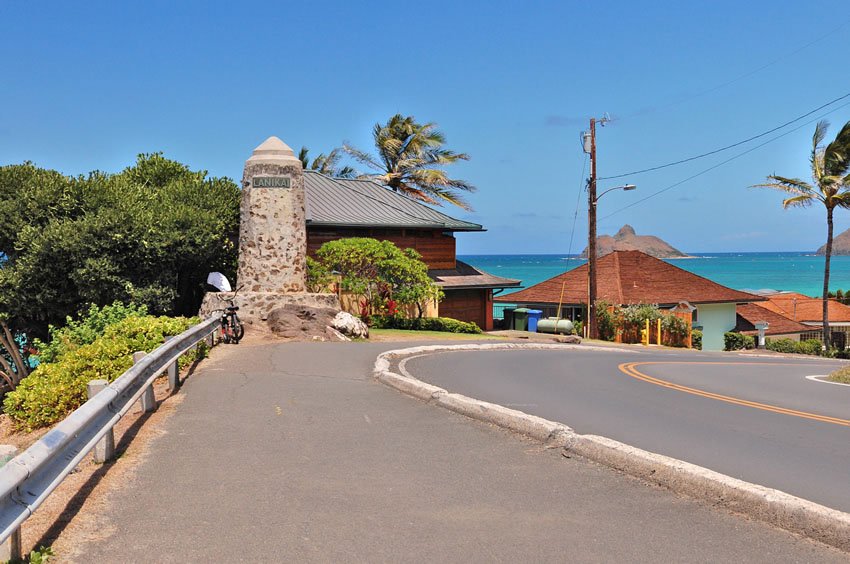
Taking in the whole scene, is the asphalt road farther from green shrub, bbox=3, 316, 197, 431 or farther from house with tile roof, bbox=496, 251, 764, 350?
house with tile roof, bbox=496, 251, 764, 350

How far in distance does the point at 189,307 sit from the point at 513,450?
24763 millimetres

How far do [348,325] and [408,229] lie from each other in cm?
1456

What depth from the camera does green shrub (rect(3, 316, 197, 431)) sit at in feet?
40.2

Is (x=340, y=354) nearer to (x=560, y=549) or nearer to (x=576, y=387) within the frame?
(x=576, y=387)

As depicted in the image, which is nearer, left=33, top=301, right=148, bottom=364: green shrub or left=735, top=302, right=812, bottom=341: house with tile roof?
left=33, top=301, right=148, bottom=364: green shrub

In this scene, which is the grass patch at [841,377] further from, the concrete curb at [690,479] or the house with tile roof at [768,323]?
the house with tile roof at [768,323]

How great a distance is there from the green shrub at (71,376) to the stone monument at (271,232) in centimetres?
776

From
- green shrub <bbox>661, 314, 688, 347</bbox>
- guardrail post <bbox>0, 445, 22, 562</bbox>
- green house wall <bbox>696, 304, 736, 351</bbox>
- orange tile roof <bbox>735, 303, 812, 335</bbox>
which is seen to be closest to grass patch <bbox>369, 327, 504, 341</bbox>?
green shrub <bbox>661, 314, 688, 347</bbox>

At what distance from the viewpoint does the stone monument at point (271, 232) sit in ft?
78.4

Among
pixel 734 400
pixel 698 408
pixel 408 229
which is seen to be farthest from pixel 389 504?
pixel 408 229

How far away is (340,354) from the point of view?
60.8 feet

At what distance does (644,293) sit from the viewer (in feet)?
152

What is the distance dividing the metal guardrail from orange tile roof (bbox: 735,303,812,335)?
4459 cm

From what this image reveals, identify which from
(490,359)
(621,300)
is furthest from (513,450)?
(621,300)
